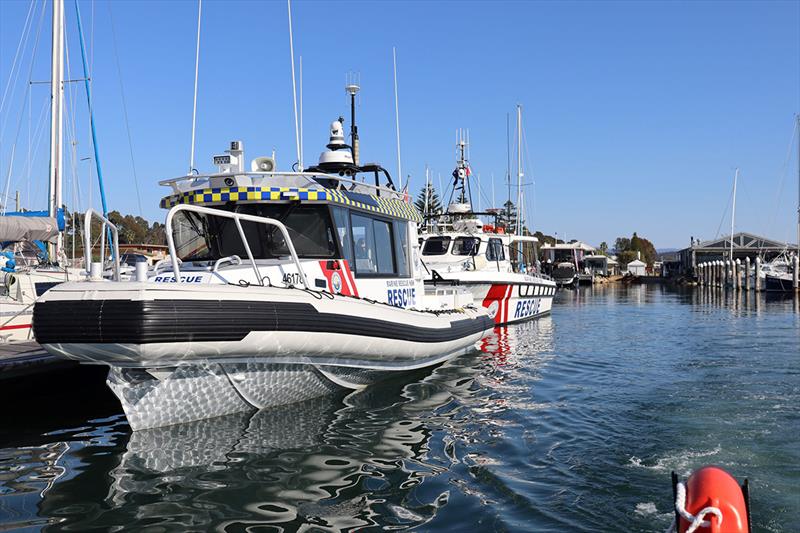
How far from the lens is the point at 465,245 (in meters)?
18.2

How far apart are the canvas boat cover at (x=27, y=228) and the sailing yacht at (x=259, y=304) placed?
683cm

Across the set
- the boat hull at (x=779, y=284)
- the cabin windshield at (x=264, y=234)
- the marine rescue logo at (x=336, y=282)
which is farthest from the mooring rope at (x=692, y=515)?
the boat hull at (x=779, y=284)

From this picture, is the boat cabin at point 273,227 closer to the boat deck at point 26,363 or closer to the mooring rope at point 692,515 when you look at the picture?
the boat deck at point 26,363

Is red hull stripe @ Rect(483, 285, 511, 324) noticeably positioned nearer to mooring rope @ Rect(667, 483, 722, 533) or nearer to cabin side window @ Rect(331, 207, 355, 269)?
cabin side window @ Rect(331, 207, 355, 269)

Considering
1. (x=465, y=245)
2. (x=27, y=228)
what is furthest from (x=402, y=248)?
(x=465, y=245)

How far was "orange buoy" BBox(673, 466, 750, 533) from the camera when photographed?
2609 mm

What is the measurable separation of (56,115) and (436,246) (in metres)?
10.2

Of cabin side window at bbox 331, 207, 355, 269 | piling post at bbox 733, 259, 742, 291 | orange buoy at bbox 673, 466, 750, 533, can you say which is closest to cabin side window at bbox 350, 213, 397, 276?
cabin side window at bbox 331, 207, 355, 269

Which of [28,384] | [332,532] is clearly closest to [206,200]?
[28,384]

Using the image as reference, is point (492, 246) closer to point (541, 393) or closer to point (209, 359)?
point (541, 393)

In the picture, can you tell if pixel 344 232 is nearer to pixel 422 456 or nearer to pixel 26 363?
pixel 422 456

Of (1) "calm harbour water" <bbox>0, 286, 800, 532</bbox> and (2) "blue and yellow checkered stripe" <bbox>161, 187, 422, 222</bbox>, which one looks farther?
(2) "blue and yellow checkered stripe" <bbox>161, 187, 422, 222</bbox>

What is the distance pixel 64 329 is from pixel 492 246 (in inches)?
592

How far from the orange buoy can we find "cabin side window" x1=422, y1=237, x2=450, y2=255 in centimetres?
1543
